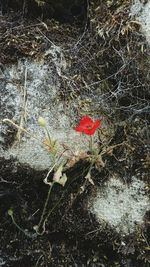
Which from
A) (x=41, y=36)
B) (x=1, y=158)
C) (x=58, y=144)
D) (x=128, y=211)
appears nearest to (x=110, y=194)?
(x=128, y=211)

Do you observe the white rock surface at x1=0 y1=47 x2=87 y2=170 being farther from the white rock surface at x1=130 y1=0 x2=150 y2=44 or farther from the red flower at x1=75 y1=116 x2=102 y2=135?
the white rock surface at x1=130 y1=0 x2=150 y2=44

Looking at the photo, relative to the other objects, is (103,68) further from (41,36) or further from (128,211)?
(128,211)

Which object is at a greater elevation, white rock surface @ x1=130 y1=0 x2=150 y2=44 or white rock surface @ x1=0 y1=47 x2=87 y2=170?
white rock surface @ x1=130 y1=0 x2=150 y2=44

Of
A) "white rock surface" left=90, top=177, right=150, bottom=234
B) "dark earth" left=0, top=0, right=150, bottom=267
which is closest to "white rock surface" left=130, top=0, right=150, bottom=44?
"dark earth" left=0, top=0, right=150, bottom=267

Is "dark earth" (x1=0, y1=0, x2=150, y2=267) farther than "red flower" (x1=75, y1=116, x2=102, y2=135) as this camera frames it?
Yes

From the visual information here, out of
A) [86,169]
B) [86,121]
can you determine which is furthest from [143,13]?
[86,169]

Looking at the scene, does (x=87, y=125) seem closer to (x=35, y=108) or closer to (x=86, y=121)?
(x=86, y=121)
